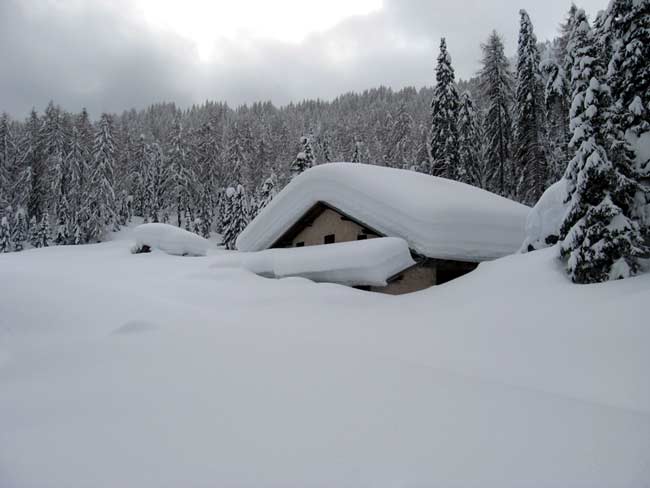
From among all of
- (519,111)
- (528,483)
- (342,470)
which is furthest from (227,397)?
(519,111)

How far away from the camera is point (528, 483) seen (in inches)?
97.1

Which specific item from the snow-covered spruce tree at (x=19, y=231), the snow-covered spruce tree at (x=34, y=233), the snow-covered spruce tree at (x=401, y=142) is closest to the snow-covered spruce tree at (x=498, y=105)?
the snow-covered spruce tree at (x=401, y=142)

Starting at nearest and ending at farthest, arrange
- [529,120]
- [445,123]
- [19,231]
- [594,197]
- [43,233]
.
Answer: [594,197] → [529,120] → [445,123] → [43,233] → [19,231]

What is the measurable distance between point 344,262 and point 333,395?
778 cm

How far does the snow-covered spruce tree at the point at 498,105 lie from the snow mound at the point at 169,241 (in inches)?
956

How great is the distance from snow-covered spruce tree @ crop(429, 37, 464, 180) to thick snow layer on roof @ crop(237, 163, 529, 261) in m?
18.7

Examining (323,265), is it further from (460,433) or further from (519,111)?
(519,111)

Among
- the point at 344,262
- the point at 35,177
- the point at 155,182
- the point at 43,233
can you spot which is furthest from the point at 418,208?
the point at 35,177

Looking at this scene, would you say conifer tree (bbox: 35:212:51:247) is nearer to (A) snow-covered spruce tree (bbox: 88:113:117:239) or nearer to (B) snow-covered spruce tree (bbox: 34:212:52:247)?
(B) snow-covered spruce tree (bbox: 34:212:52:247)

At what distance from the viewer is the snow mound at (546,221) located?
9.95 meters

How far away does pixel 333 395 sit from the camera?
3674mm

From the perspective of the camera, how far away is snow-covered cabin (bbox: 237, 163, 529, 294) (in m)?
11.5

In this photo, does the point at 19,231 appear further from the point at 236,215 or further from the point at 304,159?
the point at 304,159

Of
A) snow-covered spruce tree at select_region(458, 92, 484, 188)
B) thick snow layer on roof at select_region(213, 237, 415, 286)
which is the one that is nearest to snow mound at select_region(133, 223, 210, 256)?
thick snow layer on roof at select_region(213, 237, 415, 286)
